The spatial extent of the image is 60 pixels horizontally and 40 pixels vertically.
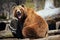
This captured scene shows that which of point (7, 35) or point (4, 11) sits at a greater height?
point (4, 11)

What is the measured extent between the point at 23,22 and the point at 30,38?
0.28 metres

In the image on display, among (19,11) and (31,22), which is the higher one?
(19,11)

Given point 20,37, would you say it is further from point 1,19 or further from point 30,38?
point 1,19

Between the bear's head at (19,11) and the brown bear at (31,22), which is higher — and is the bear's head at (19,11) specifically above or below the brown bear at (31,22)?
above

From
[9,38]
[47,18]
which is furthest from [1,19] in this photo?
[47,18]

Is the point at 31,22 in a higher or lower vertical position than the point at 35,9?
lower

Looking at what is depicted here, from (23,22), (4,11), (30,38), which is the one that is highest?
(4,11)

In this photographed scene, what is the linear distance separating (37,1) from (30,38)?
614 mm

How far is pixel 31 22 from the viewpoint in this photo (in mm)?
2898

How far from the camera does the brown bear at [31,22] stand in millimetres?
2866

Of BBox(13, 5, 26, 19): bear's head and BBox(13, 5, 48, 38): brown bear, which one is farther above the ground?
BBox(13, 5, 26, 19): bear's head

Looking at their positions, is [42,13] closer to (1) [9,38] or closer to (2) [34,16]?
(2) [34,16]

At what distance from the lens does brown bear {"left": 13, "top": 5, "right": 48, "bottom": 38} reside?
113 inches

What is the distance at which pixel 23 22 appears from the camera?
2.90m
